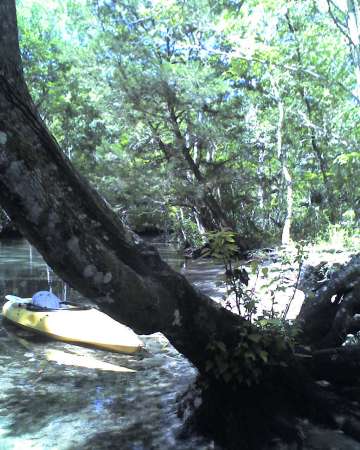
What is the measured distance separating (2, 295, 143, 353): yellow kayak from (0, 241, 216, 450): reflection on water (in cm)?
14

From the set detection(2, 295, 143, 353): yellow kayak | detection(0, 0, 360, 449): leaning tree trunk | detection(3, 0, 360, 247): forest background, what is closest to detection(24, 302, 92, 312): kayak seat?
detection(2, 295, 143, 353): yellow kayak

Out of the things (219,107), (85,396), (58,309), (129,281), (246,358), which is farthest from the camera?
(219,107)

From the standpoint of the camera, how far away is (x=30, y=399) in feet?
16.5

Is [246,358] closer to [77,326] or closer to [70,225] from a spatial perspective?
[70,225]

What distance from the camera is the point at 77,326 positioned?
7531mm

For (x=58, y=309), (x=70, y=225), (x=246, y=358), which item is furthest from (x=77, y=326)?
(x=70, y=225)

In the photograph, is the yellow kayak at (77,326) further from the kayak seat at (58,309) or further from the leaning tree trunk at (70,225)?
the leaning tree trunk at (70,225)

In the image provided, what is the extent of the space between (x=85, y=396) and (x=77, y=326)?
2488mm

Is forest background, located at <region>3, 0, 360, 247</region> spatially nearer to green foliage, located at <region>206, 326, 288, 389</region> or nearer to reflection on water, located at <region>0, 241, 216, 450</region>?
reflection on water, located at <region>0, 241, 216, 450</region>

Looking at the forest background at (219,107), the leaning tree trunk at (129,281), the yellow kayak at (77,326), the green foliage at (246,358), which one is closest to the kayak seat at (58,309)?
the yellow kayak at (77,326)

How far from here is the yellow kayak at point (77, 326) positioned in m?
7.09

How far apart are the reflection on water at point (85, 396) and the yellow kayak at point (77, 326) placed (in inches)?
5.6

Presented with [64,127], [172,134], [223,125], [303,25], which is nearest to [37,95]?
[64,127]

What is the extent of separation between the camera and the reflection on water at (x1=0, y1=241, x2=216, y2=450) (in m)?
4.07
